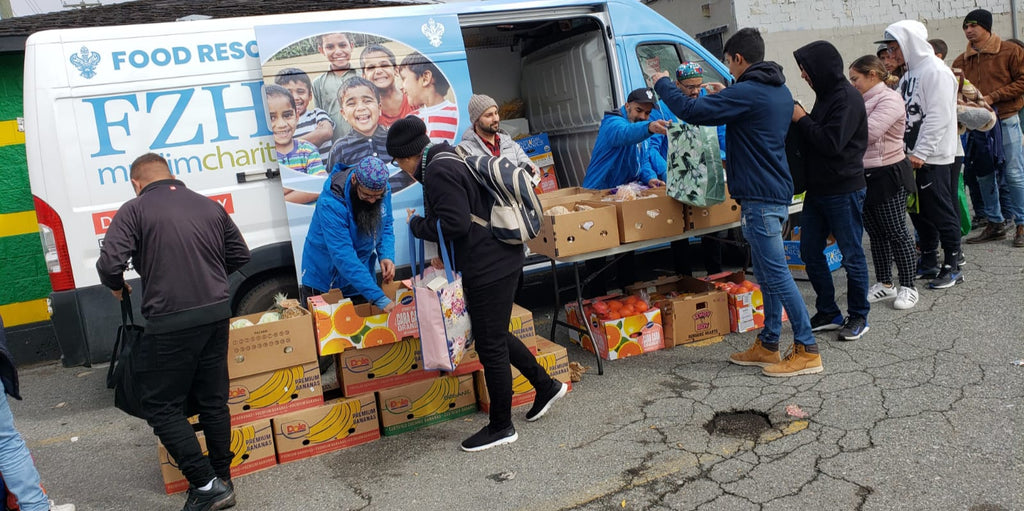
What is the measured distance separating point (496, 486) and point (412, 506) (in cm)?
41

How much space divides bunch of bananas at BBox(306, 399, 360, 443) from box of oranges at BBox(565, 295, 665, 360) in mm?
1678

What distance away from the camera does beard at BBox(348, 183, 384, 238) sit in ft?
15.0

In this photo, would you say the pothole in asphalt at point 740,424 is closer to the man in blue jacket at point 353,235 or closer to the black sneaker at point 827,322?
the black sneaker at point 827,322

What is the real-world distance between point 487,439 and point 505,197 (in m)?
1.29

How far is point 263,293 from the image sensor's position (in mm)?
5352

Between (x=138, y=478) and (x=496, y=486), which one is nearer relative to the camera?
(x=496, y=486)

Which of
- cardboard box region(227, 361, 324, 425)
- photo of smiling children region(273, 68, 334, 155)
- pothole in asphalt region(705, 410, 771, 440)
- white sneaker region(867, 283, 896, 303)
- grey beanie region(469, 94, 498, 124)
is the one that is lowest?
pothole in asphalt region(705, 410, 771, 440)

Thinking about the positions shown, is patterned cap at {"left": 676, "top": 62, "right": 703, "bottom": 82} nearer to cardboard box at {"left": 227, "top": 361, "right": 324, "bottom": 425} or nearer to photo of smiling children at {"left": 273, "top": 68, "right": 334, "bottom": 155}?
photo of smiling children at {"left": 273, "top": 68, "right": 334, "bottom": 155}

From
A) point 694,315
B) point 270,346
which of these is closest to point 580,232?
point 694,315

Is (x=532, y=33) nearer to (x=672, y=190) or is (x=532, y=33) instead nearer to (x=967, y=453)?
(x=672, y=190)

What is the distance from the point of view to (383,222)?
480 cm

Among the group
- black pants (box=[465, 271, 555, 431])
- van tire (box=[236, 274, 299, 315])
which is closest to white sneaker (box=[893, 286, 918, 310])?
black pants (box=[465, 271, 555, 431])

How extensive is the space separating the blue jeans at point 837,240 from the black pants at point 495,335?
7.74 feet

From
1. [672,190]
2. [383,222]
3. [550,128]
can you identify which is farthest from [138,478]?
[550,128]
